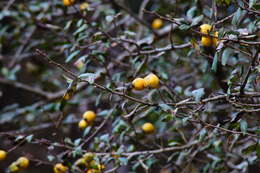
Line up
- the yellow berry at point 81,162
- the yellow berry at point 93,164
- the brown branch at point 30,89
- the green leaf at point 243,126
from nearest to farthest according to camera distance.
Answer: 1. the green leaf at point 243,126
2. the yellow berry at point 93,164
3. the yellow berry at point 81,162
4. the brown branch at point 30,89

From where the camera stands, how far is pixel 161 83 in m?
1.62

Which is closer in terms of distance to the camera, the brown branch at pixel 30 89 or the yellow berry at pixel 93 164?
the yellow berry at pixel 93 164

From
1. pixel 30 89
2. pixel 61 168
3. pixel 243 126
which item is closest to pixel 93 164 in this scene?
pixel 61 168

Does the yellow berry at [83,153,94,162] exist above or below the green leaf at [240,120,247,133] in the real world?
below

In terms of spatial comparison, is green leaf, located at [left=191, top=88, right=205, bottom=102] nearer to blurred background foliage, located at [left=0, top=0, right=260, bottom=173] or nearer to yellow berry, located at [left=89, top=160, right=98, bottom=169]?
blurred background foliage, located at [left=0, top=0, right=260, bottom=173]

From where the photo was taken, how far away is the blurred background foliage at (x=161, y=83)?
1.14m

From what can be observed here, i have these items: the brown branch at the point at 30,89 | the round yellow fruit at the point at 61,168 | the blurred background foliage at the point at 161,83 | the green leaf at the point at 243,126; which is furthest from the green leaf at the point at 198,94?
the brown branch at the point at 30,89

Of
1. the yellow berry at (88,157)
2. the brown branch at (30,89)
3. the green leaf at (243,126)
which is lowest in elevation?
the brown branch at (30,89)

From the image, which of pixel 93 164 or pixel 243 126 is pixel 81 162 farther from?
pixel 243 126

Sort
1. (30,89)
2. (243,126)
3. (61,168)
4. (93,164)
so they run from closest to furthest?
(243,126)
(93,164)
(61,168)
(30,89)

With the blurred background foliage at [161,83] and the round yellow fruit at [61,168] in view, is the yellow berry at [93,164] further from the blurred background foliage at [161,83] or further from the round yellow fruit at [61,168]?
the round yellow fruit at [61,168]

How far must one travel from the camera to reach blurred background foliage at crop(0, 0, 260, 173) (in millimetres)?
1141

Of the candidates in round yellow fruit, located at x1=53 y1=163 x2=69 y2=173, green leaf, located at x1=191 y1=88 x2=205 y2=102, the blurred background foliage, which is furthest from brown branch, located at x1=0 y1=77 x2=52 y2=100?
green leaf, located at x1=191 y1=88 x2=205 y2=102

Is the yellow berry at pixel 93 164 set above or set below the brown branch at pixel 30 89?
above
